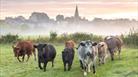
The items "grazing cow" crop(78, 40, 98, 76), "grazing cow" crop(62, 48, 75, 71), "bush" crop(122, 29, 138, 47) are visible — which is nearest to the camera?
"grazing cow" crop(78, 40, 98, 76)

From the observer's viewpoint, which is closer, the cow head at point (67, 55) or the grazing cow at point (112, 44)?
the cow head at point (67, 55)

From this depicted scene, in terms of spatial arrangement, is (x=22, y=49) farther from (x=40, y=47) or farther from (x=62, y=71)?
(x=62, y=71)

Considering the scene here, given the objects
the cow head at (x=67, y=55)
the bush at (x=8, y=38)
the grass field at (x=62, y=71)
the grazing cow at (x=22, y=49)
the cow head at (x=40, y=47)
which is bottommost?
the bush at (x=8, y=38)

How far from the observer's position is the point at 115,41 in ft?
93.8

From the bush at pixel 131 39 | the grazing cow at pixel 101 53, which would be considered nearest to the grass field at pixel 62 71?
the grazing cow at pixel 101 53

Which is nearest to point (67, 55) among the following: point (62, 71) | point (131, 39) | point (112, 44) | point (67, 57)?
point (67, 57)

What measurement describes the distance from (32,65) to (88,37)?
20129mm

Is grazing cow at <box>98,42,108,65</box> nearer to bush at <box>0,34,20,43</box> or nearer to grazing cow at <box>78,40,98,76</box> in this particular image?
grazing cow at <box>78,40,98,76</box>

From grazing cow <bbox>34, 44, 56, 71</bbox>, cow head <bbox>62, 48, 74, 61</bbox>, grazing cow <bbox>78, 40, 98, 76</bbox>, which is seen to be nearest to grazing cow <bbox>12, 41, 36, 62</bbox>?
grazing cow <bbox>34, 44, 56, 71</bbox>

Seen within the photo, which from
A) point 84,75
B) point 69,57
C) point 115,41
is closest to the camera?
point 84,75

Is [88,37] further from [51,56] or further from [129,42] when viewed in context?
[51,56]

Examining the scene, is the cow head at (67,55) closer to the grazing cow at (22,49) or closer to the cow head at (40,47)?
the cow head at (40,47)

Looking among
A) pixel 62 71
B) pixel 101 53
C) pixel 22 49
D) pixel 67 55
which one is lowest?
pixel 62 71

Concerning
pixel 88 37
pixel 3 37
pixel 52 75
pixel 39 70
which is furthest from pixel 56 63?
pixel 3 37
